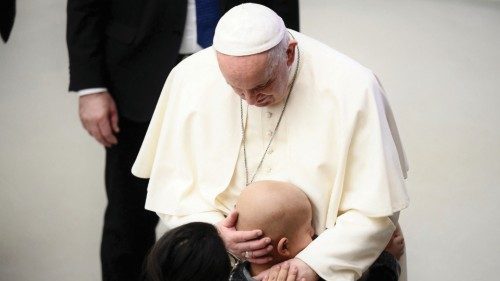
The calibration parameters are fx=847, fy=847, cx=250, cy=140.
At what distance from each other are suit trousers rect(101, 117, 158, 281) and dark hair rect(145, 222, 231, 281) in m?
1.41

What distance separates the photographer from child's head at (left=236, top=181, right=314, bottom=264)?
244 centimetres

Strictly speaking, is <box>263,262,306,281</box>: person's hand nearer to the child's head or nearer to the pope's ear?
the child's head

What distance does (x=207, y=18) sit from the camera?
11.0 feet

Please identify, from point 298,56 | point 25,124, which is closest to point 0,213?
point 25,124

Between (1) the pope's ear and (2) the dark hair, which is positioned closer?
(2) the dark hair

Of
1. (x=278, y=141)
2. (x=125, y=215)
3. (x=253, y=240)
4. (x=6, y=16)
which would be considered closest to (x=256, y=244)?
(x=253, y=240)

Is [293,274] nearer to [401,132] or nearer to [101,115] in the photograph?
[101,115]

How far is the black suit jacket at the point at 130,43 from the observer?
336cm

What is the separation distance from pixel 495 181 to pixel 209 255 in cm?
303

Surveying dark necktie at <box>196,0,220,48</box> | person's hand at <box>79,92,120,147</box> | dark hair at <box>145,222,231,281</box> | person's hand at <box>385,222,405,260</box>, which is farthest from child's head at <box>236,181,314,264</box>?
person's hand at <box>79,92,120,147</box>

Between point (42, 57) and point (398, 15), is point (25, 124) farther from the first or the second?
point (398, 15)

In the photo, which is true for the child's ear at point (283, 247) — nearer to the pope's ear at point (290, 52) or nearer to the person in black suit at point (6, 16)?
the pope's ear at point (290, 52)

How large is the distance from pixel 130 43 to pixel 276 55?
104cm

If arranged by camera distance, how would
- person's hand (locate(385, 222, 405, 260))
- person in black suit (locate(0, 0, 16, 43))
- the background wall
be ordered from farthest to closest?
1. the background wall
2. person in black suit (locate(0, 0, 16, 43))
3. person's hand (locate(385, 222, 405, 260))
